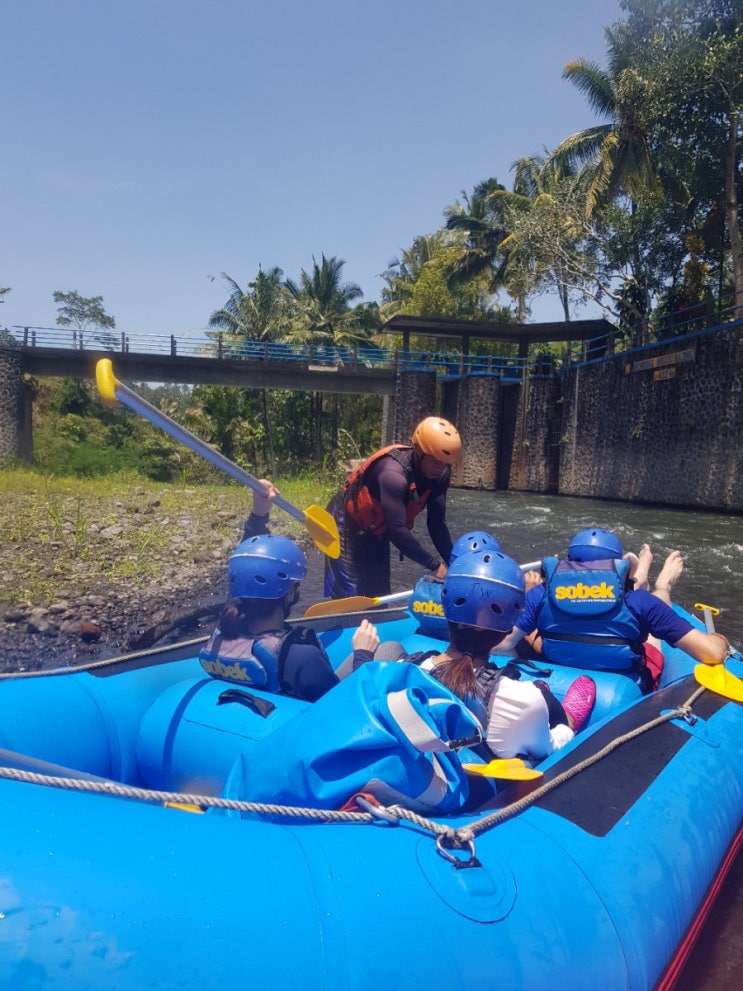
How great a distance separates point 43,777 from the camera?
1.26 m

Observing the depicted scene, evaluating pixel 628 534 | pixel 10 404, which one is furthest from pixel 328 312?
pixel 628 534

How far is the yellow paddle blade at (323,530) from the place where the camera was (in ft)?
13.6

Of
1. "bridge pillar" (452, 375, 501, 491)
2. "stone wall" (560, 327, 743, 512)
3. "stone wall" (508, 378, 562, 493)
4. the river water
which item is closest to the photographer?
the river water

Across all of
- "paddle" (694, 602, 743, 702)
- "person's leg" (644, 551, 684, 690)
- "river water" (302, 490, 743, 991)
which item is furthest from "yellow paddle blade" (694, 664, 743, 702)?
"river water" (302, 490, 743, 991)

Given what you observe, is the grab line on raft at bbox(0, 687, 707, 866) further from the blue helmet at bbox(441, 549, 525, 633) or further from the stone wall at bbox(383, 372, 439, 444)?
the stone wall at bbox(383, 372, 439, 444)

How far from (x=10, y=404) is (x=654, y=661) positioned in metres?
22.8

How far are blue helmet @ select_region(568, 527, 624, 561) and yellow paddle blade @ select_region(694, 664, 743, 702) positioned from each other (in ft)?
1.98

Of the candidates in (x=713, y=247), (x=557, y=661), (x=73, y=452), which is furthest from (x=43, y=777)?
(x=73, y=452)

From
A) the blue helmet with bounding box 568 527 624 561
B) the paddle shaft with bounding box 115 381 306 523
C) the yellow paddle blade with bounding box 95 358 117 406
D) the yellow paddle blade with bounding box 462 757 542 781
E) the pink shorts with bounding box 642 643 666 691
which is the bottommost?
the pink shorts with bounding box 642 643 666 691

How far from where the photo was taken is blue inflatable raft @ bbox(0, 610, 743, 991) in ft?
3.52

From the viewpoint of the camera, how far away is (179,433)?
136 inches

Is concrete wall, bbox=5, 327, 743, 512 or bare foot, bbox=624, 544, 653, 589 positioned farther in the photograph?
concrete wall, bbox=5, 327, 743, 512

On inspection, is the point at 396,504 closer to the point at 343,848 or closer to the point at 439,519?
the point at 439,519

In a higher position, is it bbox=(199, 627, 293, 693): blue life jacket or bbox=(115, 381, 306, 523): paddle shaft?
bbox=(115, 381, 306, 523): paddle shaft
